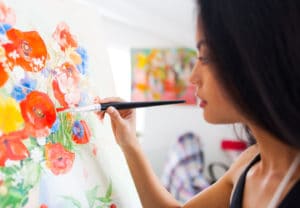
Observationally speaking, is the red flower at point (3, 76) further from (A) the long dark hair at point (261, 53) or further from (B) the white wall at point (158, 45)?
(B) the white wall at point (158, 45)

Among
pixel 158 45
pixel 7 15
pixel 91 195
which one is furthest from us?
pixel 158 45

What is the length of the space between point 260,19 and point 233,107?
0.16 meters

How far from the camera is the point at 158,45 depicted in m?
2.55

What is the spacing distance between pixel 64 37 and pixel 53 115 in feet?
0.62

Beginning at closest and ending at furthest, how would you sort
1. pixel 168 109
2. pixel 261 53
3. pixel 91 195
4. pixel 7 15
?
pixel 261 53 < pixel 7 15 < pixel 91 195 < pixel 168 109

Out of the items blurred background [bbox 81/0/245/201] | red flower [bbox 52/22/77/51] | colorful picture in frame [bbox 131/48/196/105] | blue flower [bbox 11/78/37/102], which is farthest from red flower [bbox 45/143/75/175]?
colorful picture in frame [bbox 131/48/196/105]

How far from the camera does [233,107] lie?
580mm

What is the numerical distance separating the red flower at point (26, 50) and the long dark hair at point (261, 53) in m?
0.33

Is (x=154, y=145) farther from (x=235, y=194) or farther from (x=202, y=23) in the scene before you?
(x=202, y=23)

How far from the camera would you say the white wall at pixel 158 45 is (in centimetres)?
205

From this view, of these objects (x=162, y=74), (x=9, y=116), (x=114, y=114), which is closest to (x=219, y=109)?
(x=114, y=114)

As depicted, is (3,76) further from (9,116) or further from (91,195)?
(91,195)

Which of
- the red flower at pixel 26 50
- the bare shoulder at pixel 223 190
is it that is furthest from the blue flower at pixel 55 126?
the bare shoulder at pixel 223 190

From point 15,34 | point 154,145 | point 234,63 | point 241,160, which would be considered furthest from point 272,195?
point 154,145
